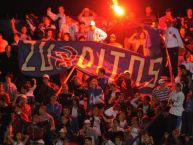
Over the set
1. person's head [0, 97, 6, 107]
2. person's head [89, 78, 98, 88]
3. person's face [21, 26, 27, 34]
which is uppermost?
person's face [21, 26, 27, 34]

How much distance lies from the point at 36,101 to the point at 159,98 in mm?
3448

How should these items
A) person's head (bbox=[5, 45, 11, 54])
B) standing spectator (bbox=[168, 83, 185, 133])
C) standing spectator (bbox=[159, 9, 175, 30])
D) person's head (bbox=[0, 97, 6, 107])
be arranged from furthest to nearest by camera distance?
standing spectator (bbox=[159, 9, 175, 30]) → person's head (bbox=[5, 45, 11, 54]) → person's head (bbox=[0, 97, 6, 107]) → standing spectator (bbox=[168, 83, 185, 133])

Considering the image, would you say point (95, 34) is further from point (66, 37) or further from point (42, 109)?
point (42, 109)

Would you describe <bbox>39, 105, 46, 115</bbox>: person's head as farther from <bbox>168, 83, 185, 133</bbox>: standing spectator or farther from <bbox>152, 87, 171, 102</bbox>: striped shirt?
<bbox>168, 83, 185, 133</bbox>: standing spectator

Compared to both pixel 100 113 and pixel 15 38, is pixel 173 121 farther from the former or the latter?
pixel 15 38

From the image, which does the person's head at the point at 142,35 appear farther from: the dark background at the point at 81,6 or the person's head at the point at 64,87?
the dark background at the point at 81,6

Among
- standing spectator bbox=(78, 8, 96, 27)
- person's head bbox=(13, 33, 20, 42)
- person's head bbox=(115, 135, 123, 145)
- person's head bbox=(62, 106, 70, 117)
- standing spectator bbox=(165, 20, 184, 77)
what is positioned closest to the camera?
person's head bbox=(115, 135, 123, 145)

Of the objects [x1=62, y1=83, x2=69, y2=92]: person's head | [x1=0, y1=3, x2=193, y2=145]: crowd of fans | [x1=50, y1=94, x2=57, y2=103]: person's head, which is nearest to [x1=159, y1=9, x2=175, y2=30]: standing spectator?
[x1=0, y1=3, x2=193, y2=145]: crowd of fans

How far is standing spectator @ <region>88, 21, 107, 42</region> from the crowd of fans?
755 mm

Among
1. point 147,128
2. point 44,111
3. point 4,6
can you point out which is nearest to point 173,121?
point 147,128

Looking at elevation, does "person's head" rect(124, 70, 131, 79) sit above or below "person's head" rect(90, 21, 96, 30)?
below

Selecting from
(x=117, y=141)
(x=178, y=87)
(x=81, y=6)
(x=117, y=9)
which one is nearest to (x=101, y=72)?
(x=178, y=87)

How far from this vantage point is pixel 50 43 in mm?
26344

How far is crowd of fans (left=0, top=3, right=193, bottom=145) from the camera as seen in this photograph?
2294 centimetres
